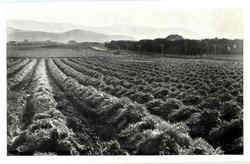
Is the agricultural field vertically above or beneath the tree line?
beneath

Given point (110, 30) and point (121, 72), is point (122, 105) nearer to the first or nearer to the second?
point (121, 72)

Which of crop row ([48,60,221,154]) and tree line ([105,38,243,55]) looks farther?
tree line ([105,38,243,55])

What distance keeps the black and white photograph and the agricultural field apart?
0.01 meters

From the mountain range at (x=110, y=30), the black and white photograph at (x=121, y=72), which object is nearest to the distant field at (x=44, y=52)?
the black and white photograph at (x=121, y=72)

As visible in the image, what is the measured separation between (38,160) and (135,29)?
5.65ft

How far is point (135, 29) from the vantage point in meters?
4.35

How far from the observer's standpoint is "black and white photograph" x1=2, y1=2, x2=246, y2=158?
167 inches

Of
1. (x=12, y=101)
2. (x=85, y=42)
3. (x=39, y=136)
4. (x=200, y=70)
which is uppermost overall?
(x=85, y=42)

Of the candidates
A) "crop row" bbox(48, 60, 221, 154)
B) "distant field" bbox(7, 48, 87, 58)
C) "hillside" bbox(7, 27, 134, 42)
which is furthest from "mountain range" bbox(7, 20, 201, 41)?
"crop row" bbox(48, 60, 221, 154)

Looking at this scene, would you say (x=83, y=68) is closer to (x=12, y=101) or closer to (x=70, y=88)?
(x=70, y=88)

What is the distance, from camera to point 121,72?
4406mm

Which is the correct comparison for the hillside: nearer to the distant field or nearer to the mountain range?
the mountain range

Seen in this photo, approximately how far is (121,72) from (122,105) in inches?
14.3

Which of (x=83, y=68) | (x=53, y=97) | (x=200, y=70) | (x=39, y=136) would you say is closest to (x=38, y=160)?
(x=39, y=136)
